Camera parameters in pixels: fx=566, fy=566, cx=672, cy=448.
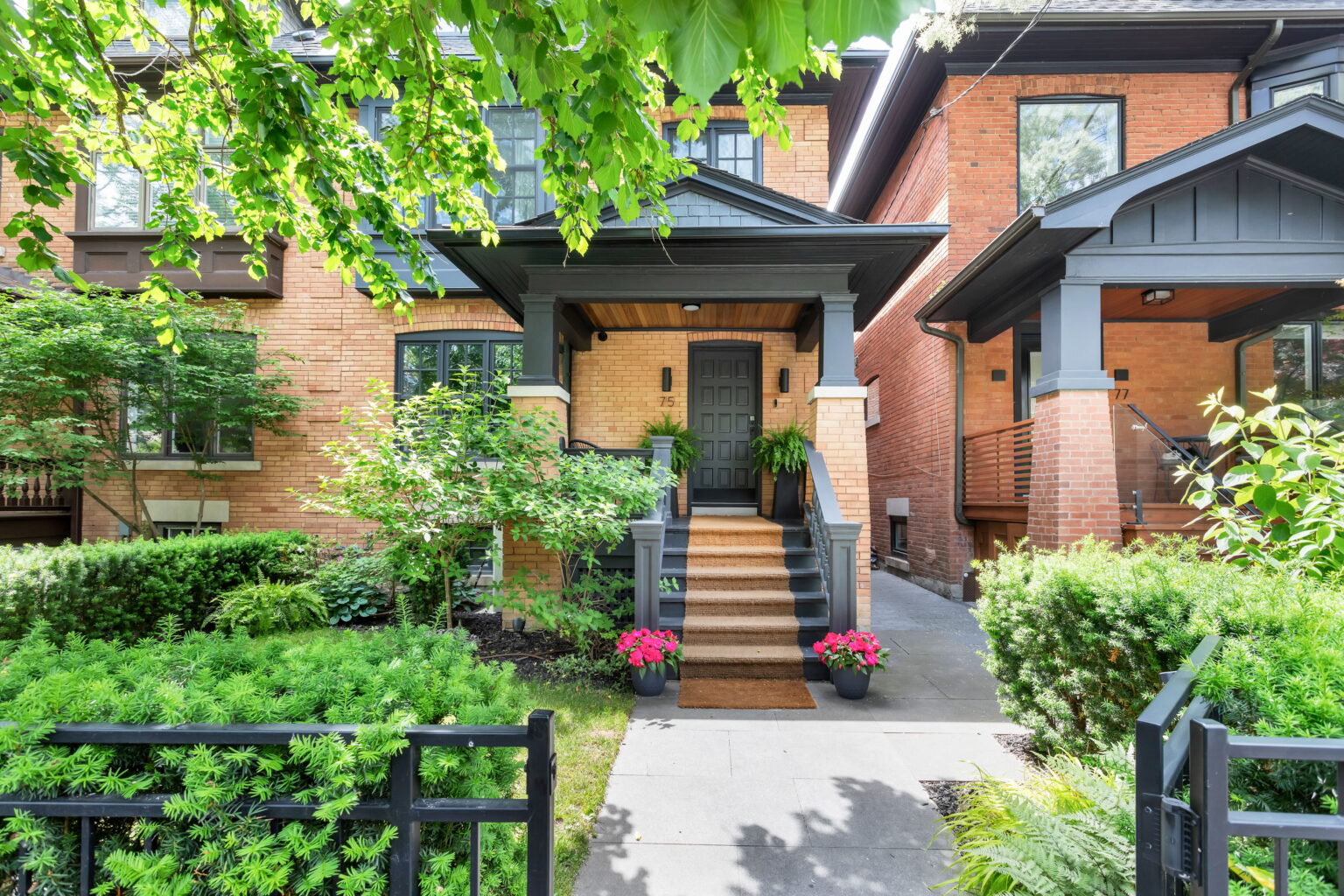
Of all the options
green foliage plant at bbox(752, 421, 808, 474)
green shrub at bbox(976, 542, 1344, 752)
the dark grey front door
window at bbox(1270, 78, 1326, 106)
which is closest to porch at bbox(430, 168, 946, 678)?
green foliage plant at bbox(752, 421, 808, 474)

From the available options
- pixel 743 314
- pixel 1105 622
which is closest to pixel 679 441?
pixel 743 314

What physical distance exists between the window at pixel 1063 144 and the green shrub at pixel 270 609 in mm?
10868

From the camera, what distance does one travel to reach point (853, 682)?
4613 mm

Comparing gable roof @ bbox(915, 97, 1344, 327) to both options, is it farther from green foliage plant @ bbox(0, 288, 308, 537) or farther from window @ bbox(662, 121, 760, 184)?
green foliage plant @ bbox(0, 288, 308, 537)

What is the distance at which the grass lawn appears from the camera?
2.65m

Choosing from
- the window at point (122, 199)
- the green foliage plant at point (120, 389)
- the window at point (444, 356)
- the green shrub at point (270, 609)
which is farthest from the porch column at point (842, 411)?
the window at point (122, 199)

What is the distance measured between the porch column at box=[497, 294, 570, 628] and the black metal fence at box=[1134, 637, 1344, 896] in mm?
5465

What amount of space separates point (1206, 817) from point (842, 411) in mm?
5218

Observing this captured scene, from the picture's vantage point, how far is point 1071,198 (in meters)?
5.47

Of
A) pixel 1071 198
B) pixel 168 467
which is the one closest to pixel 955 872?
pixel 1071 198

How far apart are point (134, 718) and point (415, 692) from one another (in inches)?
26.2

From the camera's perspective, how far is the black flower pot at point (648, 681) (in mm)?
4660

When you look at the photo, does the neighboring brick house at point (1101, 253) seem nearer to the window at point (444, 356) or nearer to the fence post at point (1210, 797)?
the fence post at point (1210, 797)

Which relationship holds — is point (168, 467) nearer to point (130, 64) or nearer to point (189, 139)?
point (130, 64)
